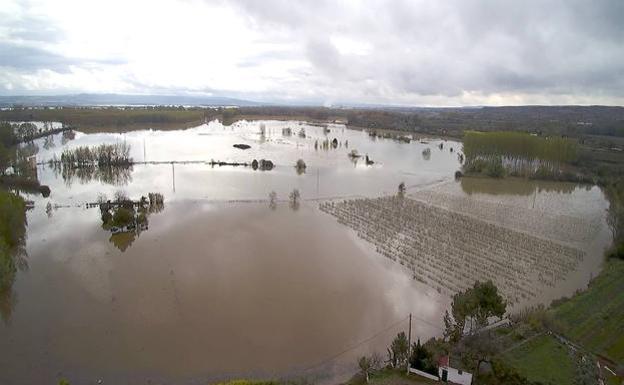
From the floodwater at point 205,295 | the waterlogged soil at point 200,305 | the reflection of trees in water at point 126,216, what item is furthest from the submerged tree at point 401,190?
the reflection of trees in water at point 126,216

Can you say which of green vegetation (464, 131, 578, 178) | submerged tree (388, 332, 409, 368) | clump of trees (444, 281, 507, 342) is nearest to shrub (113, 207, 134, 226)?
submerged tree (388, 332, 409, 368)

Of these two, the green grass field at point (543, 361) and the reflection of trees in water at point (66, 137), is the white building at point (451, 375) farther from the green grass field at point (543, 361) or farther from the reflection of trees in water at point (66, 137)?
the reflection of trees in water at point (66, 137)

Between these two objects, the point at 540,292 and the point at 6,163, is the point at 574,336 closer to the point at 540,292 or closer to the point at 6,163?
the point at 540,292

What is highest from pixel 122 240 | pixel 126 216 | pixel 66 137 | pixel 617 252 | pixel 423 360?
pixel 66 137

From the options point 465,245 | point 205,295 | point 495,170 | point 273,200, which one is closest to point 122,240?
point 205,295

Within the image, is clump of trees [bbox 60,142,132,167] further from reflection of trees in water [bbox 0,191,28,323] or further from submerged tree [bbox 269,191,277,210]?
reflection of trees in water [bbox 0,191,28,323]

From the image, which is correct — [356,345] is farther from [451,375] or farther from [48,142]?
[48,142]

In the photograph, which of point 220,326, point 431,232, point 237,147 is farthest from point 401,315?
point 237,147
